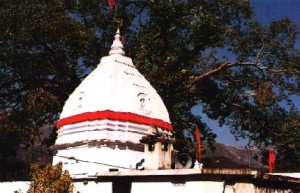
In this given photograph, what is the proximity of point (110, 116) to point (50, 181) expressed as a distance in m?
4.66

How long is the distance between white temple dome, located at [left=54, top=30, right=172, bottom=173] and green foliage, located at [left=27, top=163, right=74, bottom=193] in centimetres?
302

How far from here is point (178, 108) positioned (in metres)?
27.9

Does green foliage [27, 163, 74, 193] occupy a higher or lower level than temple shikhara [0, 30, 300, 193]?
lower

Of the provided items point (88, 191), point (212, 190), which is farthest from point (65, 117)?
point (212, 190)

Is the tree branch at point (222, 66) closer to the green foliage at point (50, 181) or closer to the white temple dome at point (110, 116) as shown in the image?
the white temple dome at point (110, 116)

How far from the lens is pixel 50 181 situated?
17.2 meters

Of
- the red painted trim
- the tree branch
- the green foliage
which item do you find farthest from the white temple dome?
the tree branch

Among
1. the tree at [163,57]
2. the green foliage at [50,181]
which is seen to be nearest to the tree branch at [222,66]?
the tree at [163,57]

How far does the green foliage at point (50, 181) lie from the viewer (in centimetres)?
1711

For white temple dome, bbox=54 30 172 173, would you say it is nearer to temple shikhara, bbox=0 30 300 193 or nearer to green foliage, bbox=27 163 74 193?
temple shikhara, bbox=0 30 300 193

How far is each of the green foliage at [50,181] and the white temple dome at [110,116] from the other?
9.89 ft

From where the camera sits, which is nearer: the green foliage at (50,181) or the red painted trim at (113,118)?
the green foliage at (50,181)

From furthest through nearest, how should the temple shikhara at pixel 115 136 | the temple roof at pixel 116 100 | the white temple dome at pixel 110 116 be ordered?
the temple roof at pixel 116 100
the white temple dome at pixel 110 116
the temple shikhara at pixel 115 136

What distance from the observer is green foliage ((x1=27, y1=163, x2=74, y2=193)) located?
17109 mm
